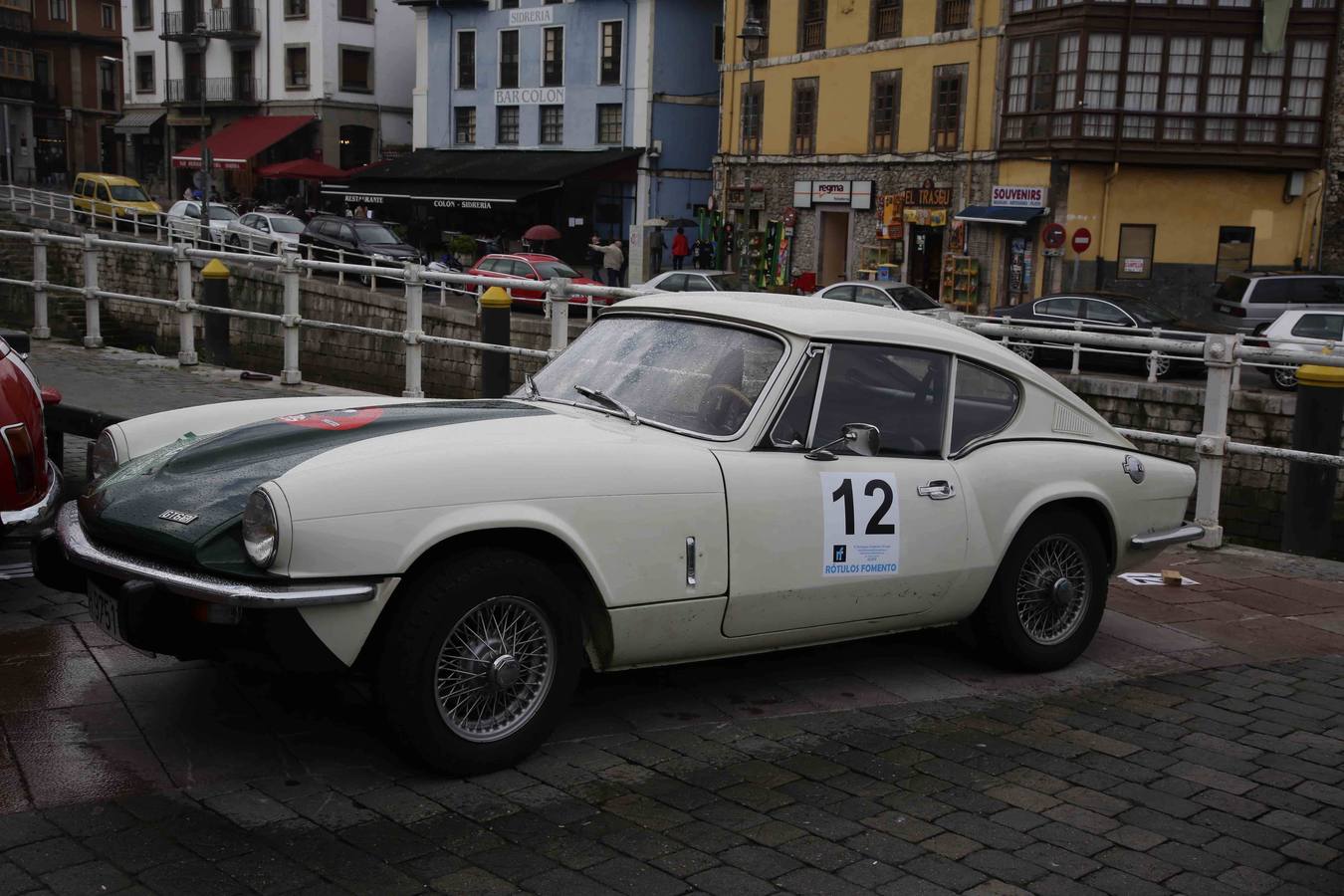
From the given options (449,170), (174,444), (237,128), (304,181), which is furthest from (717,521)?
(237,128)

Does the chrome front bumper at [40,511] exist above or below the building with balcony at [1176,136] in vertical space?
below

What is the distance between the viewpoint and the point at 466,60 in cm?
5091

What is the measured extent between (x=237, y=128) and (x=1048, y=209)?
36.6 m

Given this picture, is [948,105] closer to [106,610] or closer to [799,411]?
[799,411]

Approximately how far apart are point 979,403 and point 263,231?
33.0 m

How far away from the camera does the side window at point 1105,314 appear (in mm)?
24109

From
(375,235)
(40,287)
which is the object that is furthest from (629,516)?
(375,235)

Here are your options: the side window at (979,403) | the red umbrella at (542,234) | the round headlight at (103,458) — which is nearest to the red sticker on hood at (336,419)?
the round headlight at (103,458)

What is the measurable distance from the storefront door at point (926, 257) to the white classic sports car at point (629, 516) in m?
31.5

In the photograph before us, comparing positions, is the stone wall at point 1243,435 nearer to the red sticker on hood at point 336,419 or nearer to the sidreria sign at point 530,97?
the red sticker on hood at point 336,419

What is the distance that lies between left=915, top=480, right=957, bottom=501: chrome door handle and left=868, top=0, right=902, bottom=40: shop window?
34.5m

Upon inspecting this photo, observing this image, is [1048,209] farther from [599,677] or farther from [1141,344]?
[599,677]

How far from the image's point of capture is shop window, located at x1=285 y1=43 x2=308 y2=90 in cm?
5688

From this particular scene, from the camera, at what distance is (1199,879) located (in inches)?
156
